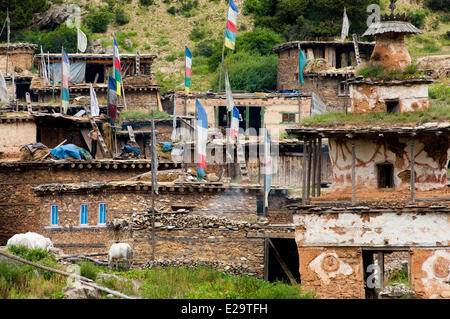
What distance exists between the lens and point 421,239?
94.2 ft

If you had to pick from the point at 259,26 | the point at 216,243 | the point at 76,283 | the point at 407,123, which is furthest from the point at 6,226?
the point at 259,26

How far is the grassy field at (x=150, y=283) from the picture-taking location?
28.1 metres

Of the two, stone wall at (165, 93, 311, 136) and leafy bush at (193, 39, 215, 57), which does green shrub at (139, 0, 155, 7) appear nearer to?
leafy bush at (193, 39, 215, 57)

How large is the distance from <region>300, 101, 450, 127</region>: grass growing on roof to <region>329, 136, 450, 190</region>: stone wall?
71 cm

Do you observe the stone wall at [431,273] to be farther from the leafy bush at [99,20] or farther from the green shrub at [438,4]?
the leafy bush at [99,20]

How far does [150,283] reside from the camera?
32031 mm

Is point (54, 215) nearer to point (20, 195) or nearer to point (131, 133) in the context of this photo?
point (20, 195)

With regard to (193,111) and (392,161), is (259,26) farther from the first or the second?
(392,161)

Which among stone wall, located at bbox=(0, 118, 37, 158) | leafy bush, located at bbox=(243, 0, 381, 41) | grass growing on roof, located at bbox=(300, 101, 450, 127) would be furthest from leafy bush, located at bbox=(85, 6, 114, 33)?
grass growing on roof, located at bbox=(300, 101, 450, 127)

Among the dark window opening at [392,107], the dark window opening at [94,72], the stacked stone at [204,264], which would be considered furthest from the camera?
the dark window opening at [94,72]

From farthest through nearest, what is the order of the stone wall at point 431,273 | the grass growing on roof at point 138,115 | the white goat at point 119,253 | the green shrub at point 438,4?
the green shrub at point 438,4 < the grass growing on roof at point 138,115 < the white goat at point 119,253 < the stone wall at point 431,273

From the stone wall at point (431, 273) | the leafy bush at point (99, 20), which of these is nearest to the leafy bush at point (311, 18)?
the leafy bush at point (99, 20)

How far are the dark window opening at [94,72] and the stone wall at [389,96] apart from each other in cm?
3602

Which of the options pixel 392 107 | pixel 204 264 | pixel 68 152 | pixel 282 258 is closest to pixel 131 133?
pixel 68 152
